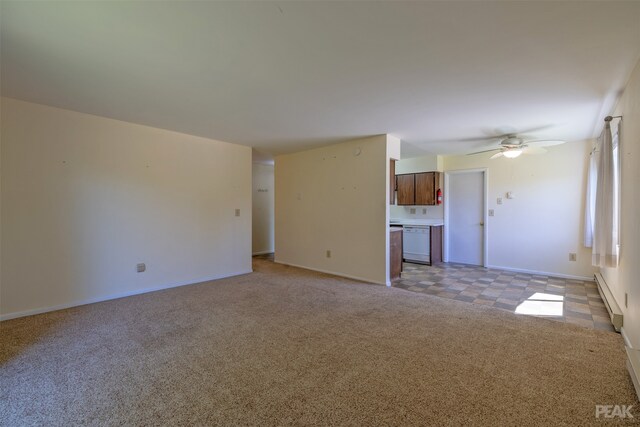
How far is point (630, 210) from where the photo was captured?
2584mm

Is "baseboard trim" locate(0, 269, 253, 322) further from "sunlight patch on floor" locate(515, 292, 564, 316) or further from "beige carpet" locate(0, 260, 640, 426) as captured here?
"sunlight patch on floor" locate(515, 292, 564, 316)

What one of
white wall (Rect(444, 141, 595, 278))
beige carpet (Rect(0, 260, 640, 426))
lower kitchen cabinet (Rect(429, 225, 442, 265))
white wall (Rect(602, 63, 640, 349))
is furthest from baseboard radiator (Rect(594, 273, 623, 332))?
lower kitchen cabinet (Rect(429, 225, 442, 265))

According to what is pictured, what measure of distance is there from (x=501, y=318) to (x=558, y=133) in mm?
3156

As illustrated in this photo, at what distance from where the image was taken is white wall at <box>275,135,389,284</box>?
4.69m

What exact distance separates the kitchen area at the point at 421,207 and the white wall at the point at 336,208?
4.80 ft

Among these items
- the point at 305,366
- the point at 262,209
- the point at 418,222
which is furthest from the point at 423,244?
the point at 305,366

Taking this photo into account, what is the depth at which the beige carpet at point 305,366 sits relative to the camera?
1753mm

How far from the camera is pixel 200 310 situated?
3490 millimetres

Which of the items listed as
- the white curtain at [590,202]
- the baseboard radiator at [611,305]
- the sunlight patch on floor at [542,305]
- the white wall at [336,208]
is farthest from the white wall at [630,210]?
the white wall at [336,208]

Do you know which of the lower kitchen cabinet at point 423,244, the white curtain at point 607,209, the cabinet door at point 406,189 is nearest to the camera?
the white curtain at point 607,209

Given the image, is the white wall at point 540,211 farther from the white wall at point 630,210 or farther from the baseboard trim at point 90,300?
the baseboard trim at point 90,300

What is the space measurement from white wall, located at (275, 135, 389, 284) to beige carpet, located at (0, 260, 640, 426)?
140cm

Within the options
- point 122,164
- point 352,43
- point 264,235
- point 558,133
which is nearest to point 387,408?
point 352,43

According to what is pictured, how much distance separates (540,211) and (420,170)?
240 centimetres
